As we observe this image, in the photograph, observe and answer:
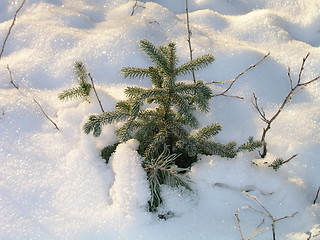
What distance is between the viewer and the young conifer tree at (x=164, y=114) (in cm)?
239

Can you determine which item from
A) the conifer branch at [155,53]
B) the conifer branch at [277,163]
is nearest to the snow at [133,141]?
the conifer branch at [277,163]

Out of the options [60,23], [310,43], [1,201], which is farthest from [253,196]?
[60,23]

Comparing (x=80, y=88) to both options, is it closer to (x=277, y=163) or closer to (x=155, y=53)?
(x=155, y=53)

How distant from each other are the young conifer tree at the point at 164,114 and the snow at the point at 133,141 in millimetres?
115

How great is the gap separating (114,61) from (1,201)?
1.50 metres

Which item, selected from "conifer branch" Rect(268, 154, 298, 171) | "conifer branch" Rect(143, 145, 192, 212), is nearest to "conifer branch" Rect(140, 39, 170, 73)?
"conifer branch" Rect(143, 145, 192, 212)

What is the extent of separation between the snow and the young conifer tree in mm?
115

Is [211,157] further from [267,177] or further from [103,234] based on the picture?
[103,234]

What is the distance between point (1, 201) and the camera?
2.51 metres

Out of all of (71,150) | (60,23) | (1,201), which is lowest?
(1,201)

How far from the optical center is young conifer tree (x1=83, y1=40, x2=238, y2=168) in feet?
7.83

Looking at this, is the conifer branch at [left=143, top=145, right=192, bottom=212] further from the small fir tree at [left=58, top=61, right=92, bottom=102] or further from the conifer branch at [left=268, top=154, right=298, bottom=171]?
the small fir tree at [left=58, top=61, right=92, bottom=102]

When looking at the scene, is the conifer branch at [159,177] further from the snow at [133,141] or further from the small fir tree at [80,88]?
the small fir tree at [80,88]

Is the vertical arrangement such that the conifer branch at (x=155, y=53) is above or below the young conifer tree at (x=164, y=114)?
above
